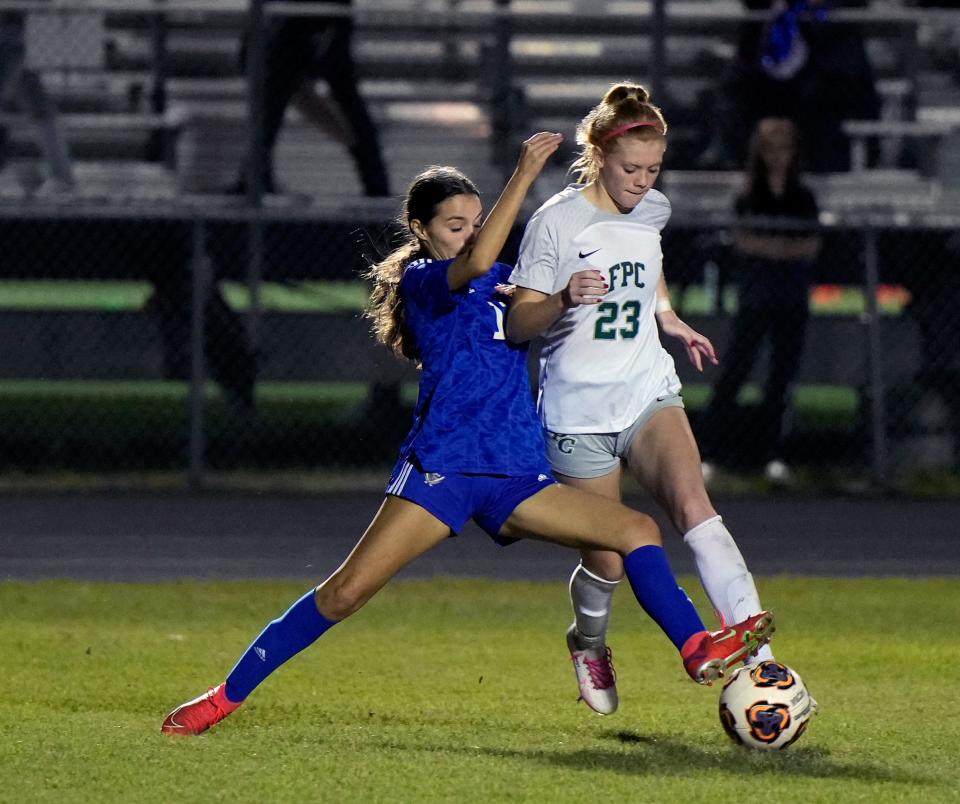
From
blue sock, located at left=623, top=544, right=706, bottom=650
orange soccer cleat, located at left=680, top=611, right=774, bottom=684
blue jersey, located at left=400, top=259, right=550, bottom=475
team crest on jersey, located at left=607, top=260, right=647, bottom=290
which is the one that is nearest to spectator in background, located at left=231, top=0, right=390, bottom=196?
team crest on jersey, located at left=607, top=260, right=647, bottom=290

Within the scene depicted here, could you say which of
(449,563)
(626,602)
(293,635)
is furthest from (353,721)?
(449,563)

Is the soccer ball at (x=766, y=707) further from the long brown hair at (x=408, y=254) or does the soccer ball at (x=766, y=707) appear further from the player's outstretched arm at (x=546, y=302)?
the long brown hair at (x=408, y=254)

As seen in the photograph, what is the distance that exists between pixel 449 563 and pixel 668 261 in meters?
4.78

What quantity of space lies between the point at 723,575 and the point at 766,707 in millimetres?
493

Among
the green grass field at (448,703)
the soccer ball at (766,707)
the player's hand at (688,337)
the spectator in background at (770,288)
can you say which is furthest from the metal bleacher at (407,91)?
the soccer ball at (766,707)

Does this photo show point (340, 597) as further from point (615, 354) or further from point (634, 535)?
point (615, 354)

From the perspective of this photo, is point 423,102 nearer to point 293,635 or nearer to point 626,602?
point 626,602

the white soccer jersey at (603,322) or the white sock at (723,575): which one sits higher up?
the white soccer jersey at (603,322)

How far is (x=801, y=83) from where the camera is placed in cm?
1469

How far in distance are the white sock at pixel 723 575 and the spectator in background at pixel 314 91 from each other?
8699 mm

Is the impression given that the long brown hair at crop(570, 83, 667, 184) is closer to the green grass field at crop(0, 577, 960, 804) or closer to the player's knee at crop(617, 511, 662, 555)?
the player's knee at crop(617, 511, 662, 555)

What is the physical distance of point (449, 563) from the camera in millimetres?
11195

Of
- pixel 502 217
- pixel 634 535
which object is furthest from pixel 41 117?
pixel 634 535

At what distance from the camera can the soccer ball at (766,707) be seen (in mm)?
5797
